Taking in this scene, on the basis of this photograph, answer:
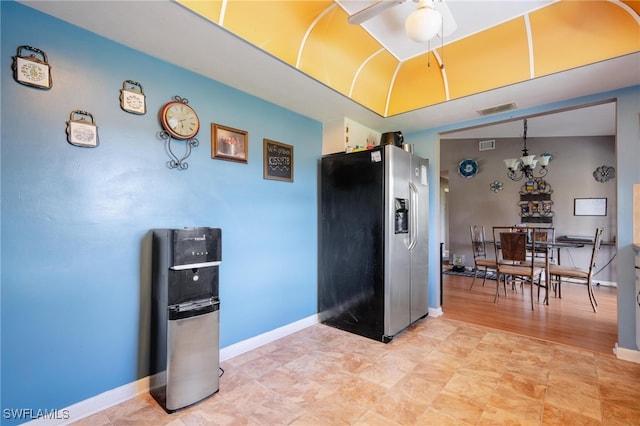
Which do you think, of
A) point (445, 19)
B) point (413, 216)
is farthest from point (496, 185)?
point (445, 19)

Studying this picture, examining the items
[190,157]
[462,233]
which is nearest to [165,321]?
[190,157]

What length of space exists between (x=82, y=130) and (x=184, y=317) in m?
1.36

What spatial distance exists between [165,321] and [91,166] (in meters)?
1.12

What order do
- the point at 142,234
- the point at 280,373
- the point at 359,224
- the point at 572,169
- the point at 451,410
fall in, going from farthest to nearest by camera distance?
the point at 572,169 → the point at 359,224 → the point at 280,373 → the point at 142,234 → the point at 451,410

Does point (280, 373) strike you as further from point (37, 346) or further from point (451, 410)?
point (37, 346)

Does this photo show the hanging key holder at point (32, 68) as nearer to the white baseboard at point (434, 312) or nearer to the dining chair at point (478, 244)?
the white baseboard at point (434, 312)

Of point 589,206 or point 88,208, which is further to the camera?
point 589,206

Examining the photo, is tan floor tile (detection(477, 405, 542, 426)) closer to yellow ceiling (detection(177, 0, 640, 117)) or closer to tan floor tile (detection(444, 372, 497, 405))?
tan floor tile (detection(444, 372, 497, 405))

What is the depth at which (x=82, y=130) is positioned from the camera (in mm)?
1745

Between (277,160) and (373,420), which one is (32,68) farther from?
(373,420)

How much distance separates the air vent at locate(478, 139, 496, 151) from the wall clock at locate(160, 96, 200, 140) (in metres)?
6.66

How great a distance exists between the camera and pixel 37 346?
5.19 feet

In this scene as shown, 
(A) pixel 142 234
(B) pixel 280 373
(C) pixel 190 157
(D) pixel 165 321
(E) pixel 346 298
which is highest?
(C) pixel 190 157

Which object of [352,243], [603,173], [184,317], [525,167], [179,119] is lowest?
[184,317]
